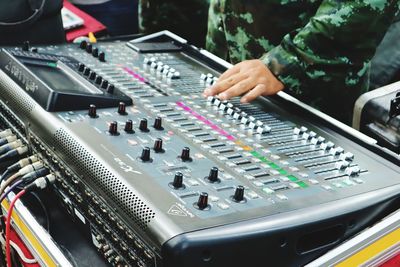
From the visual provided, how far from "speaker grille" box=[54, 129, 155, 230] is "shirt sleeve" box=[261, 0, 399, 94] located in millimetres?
565

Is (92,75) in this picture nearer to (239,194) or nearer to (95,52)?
(95,52)

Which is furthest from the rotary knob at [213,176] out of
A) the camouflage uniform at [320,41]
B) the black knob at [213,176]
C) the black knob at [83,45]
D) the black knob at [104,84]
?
the black knob at [83,45]

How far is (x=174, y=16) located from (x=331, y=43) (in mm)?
752

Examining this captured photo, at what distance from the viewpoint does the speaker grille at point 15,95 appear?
1.22 m

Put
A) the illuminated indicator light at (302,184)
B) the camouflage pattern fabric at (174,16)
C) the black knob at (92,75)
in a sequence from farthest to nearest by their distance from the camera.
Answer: the camouflage pattern fabric at (174,16) → the black knob at (92,75) → the illuminated indicator light at (302,184)

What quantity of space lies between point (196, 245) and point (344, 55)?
0.83 meters

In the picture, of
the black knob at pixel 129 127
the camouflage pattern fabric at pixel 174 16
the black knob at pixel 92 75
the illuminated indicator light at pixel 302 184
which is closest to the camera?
the illuminated indicator light at pixel 302 184

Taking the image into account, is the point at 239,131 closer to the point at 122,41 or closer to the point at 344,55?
the point at 344,55

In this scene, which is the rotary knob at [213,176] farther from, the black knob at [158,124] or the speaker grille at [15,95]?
the speaker grille at [15,95]

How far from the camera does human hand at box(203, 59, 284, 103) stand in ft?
4.37

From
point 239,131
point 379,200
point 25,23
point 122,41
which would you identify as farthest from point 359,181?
point 25,23

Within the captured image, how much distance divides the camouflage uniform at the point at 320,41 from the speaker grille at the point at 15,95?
0.57m

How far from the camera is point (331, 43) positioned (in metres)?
1.43

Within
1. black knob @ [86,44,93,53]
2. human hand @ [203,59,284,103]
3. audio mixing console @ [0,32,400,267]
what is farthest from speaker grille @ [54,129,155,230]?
black knob @ [86,44,93,53]
